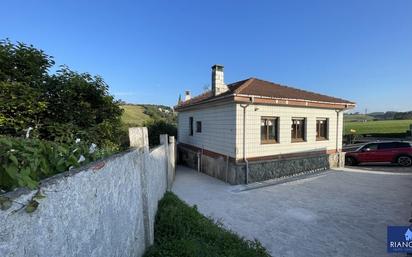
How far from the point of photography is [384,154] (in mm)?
16250

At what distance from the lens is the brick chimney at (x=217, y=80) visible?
1443cm

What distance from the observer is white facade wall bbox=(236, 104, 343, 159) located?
1196cm

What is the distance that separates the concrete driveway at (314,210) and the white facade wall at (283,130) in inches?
78.4

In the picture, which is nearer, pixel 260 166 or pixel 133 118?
pixel 260 166

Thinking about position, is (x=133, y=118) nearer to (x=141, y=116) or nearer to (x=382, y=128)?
(x=141, y=116)

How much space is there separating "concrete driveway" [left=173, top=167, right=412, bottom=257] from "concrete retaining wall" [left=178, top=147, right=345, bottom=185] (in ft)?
2.24

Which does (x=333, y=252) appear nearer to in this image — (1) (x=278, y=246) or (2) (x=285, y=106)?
(1) (x=278, y=246)

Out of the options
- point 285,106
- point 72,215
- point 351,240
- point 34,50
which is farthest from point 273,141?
point 72,215

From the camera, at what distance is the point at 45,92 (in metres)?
6.75

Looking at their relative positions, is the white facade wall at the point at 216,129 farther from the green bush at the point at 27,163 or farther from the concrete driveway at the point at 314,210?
the green bush at the point at 27,163

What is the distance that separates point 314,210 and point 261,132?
5.45 meters

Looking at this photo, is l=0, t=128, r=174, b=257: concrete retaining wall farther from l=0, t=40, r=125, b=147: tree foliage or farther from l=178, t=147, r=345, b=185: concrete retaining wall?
l=178, t=147, r=345, b=185: concrete retaining wall

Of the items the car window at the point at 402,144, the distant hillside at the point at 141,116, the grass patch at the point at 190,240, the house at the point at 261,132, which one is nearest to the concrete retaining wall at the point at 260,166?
the house at the point at 261,132

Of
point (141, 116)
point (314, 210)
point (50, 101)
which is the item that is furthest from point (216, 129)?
point (141, 116)
